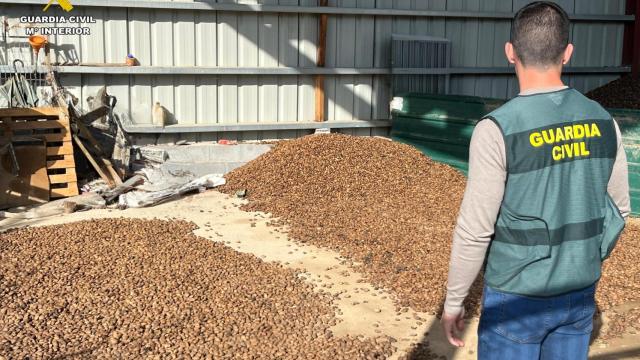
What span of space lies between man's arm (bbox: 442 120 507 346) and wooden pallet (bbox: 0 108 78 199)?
692cm

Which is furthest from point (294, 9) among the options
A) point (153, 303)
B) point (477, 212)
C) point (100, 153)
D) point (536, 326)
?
point (536, 326)

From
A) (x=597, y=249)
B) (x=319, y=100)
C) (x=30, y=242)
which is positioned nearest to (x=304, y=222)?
(x=30, y=242)

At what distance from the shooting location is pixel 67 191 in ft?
28.3

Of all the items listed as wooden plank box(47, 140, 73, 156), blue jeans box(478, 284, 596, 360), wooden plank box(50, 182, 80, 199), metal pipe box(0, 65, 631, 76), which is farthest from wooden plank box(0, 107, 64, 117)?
blue jeans box(478, 284, 596, 360)

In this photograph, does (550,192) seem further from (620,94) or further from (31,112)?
(620,94)

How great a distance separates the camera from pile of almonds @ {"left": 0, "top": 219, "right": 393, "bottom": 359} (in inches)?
178

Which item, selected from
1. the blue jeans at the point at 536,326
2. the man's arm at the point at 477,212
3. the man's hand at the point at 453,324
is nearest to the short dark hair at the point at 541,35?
the man's arm at the point at 477,212

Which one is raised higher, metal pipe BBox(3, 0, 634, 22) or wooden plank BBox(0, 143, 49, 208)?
metal pipe BBox(3, 0, 634, 22)

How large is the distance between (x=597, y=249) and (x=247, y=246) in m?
4.65

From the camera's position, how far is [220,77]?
10.7 meters

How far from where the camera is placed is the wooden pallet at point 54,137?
28.0 ft

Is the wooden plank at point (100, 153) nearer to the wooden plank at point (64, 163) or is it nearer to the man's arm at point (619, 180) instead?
the wooden plank at point (64, 163)

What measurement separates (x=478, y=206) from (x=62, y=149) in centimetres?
712

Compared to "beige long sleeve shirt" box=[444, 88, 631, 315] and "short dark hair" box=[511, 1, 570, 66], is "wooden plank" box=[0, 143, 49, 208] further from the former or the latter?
"short dark hair" box=[511, 1, 570, 66]
